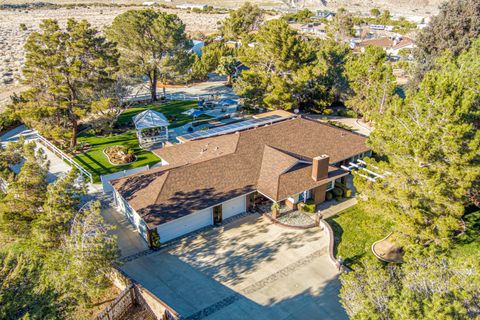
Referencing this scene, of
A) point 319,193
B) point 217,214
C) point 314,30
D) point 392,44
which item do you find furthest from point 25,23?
point 319,193

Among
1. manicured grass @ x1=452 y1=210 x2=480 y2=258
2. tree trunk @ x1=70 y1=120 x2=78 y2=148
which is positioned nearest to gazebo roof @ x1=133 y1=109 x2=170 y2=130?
tree trunk @ x1=70 y1=120 x2=78 y2=148

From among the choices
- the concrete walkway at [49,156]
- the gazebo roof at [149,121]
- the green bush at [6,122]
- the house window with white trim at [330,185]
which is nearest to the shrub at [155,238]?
the concrete walkway at [49,156]

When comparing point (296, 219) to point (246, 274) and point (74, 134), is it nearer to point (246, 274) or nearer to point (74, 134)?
point (246, 274)

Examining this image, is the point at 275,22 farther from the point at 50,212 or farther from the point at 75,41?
the point at 50,212

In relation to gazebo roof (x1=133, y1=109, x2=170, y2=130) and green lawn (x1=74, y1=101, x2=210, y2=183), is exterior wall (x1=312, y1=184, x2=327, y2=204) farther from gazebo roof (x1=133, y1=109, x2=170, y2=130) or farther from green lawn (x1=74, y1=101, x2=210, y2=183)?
gazebo roof (x1=133, y1=109, x2=170, y2=130)

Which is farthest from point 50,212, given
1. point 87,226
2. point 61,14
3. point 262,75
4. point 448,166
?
point 61,14

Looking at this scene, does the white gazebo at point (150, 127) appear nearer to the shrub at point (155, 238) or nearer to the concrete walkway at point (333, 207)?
the shrub at point (155, 238)
